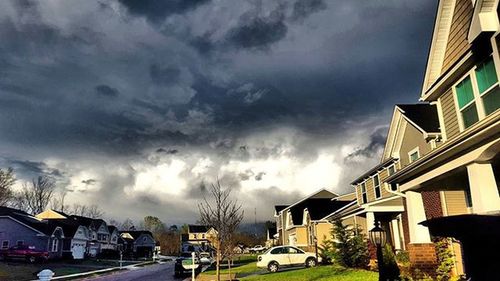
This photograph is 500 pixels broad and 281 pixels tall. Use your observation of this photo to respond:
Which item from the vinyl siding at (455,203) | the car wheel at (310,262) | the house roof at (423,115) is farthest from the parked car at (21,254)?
the vinyl siding at (455,203)

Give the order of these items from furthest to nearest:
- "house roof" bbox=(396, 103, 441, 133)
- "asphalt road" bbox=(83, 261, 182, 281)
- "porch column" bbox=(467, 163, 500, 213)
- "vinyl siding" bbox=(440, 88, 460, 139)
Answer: "asphalt road" bbox=(83, 261, 182, 281) → "house roof" bbox=(396, 103, 441, 133) → "vinyl siding" bbox=(440, 88, 460, 139) → "porch column" bbox=(467, 163, 500, 213)

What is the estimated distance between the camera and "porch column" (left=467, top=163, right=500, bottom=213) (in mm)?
9539

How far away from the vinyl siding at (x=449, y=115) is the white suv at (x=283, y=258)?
1810 cm

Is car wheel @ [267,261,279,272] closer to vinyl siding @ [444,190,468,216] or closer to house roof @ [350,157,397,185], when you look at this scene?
house roof @ [350,157,397,185]

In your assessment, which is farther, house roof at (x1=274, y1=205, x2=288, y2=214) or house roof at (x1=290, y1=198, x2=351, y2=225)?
house roof at (x1=274, y1=205, x2=288, y2=214)

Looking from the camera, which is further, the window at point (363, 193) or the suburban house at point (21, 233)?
the suburban house at point (21, 233)

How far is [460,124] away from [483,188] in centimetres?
362

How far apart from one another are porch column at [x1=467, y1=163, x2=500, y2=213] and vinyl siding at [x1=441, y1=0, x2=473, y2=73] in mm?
4473

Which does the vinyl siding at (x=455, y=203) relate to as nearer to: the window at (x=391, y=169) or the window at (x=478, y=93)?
the window at (x=478, y=93)

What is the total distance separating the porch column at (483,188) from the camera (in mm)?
9539

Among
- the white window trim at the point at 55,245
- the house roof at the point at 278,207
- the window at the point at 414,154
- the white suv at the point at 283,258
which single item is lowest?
the white suv at the point at 283,258

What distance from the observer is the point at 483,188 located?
9.68 metres

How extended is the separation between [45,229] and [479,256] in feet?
188

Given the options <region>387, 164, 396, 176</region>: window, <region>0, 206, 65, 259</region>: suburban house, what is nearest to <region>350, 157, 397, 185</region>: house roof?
<region>387, 164, 396, 176</region>: window
